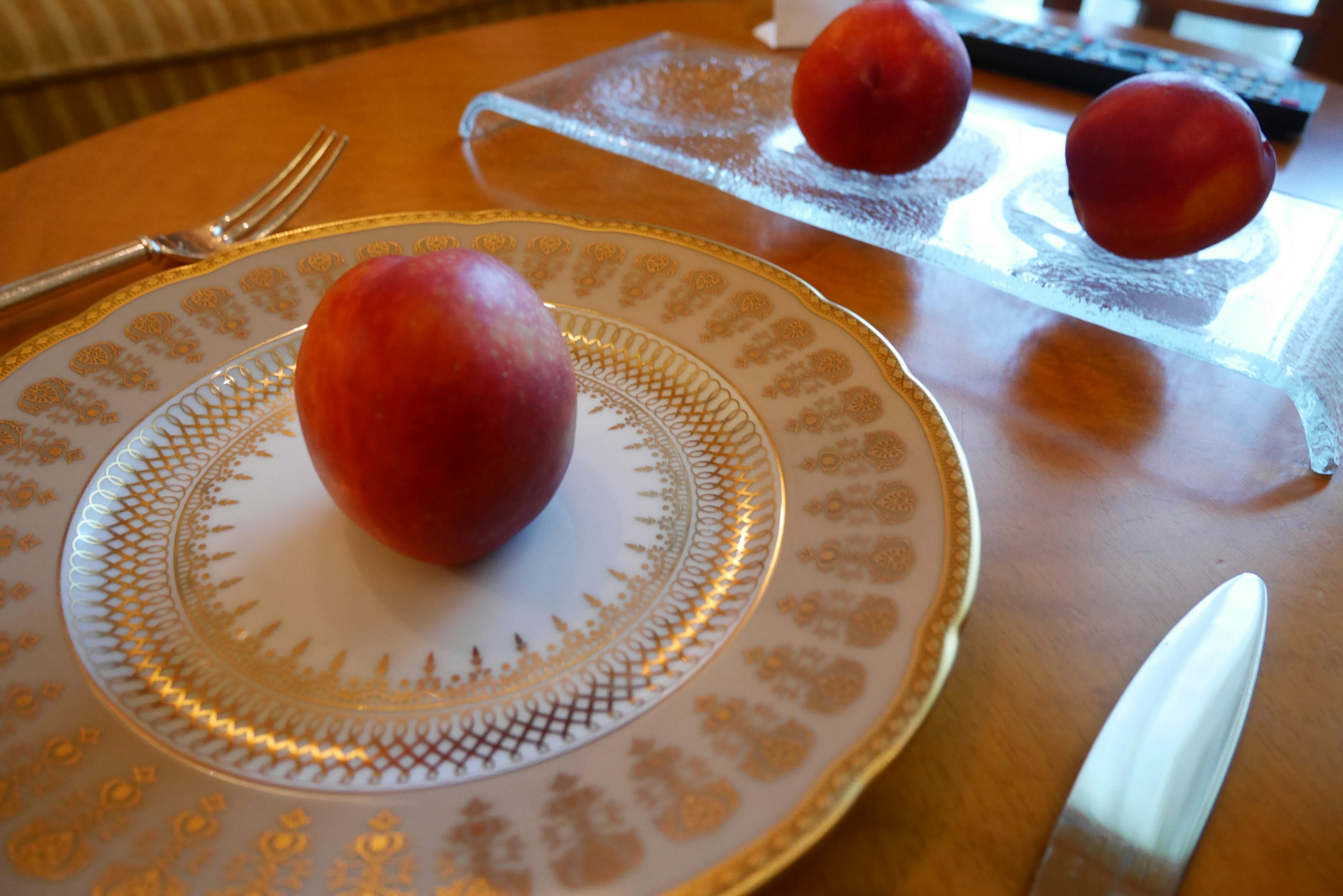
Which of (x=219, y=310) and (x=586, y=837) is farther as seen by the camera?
(x=219, y=310)

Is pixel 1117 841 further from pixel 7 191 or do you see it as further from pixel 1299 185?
pixel 7 191

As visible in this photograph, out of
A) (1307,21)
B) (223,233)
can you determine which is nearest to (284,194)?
(223,233)

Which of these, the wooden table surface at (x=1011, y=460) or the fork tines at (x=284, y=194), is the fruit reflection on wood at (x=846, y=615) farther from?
the fork tines at (x=284, y=194)

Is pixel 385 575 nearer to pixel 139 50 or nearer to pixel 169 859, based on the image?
pixel 169 859

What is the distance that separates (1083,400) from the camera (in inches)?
16.4

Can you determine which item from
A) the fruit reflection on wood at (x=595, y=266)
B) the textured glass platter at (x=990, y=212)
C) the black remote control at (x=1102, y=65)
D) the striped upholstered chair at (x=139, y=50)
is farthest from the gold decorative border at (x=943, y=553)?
the striped upholstered chair at (x=139, y=50)

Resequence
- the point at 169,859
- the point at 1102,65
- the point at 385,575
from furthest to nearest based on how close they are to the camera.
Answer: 1. the point at 1102,65
2. the point at 385,575
3. the point at 169,859

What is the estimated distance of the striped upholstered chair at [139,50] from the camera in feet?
3.15

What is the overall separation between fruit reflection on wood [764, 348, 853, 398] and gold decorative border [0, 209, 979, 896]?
0.02 m

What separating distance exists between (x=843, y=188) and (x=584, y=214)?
0.19 meters

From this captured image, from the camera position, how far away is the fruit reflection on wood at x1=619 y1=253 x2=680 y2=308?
0.44 meters

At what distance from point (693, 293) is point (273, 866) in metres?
0.32

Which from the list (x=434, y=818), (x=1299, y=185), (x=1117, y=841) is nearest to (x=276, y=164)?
(x=434, y=818)

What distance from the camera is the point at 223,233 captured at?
531mm
